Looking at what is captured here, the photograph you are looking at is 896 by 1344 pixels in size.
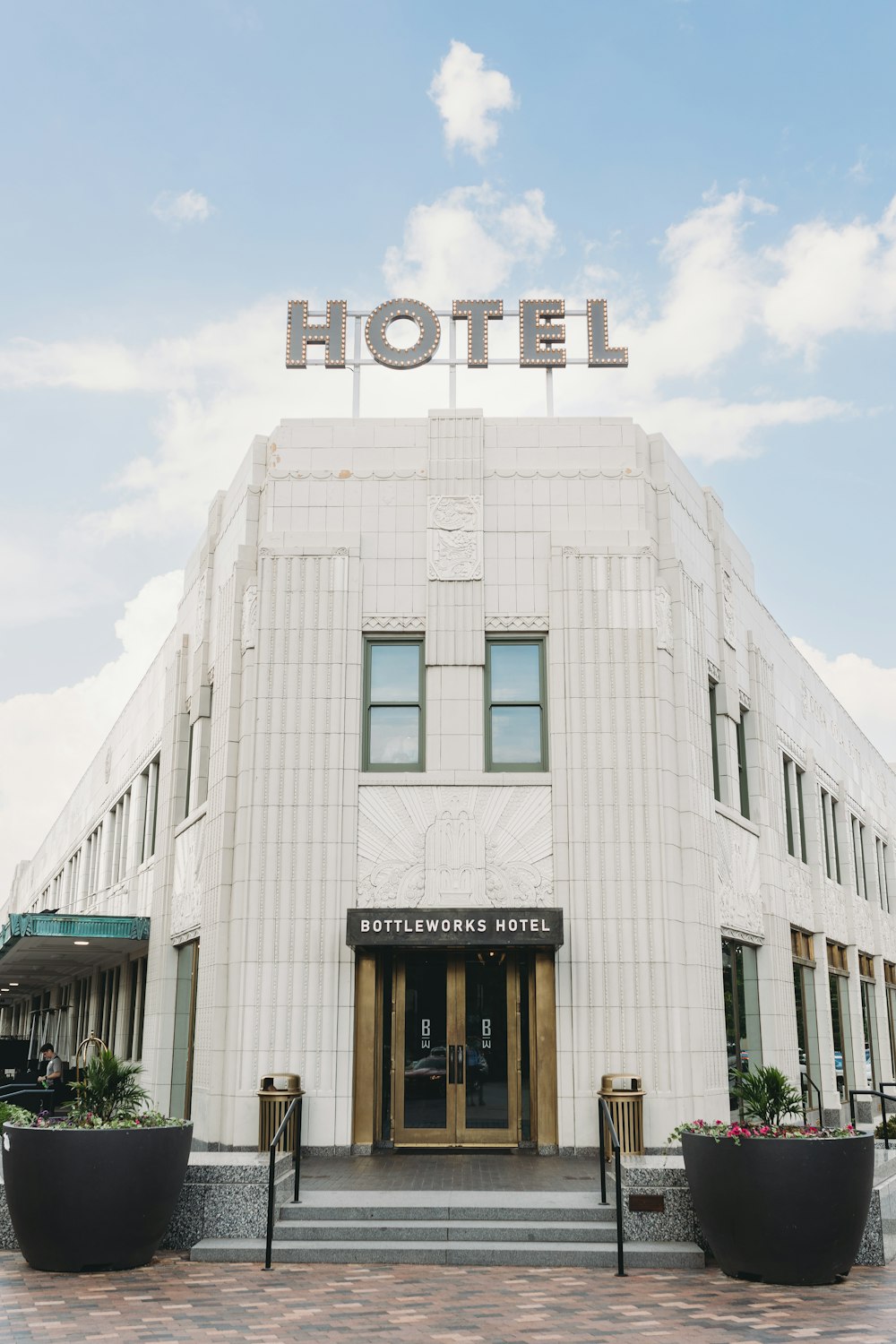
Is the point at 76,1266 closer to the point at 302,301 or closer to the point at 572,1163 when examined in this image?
the point at 572,1163

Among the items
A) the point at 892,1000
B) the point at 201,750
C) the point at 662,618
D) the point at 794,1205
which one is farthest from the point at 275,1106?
the point at 892,1000

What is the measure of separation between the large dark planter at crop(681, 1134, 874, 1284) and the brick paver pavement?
0.22 m

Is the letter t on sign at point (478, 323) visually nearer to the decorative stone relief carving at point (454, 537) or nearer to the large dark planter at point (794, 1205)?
the decorative stone relief carving at point (454, 537)

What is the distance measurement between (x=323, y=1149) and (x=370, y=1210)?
4.13m

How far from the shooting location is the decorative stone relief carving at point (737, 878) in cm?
1928

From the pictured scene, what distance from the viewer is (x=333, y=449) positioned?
19219mm

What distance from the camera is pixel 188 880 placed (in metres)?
20.7

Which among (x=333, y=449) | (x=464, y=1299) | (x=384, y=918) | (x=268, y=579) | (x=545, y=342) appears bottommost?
(x=464, y=1299)

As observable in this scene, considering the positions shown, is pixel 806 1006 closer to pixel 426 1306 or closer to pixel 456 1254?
pixel 456 1254

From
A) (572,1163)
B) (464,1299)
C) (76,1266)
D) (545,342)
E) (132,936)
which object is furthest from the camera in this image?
(132,936)

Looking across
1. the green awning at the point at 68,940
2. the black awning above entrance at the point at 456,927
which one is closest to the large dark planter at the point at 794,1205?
the black awning above entrance at the point at 456,927

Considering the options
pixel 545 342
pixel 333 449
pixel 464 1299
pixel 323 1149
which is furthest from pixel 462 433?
pixel 464 1299

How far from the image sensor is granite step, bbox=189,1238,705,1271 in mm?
11641

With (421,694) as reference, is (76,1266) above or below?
below
